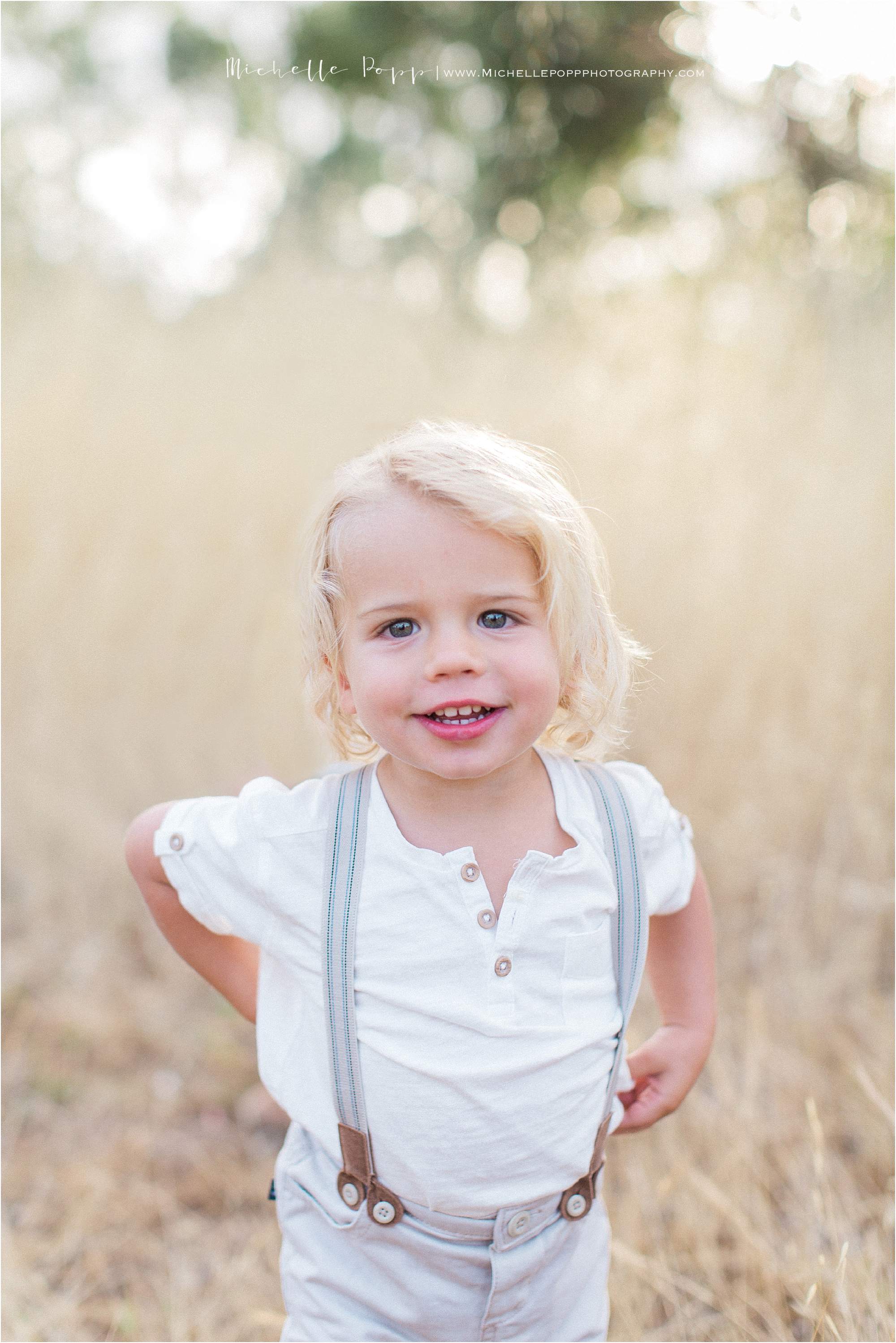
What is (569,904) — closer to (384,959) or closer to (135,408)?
(384,959)

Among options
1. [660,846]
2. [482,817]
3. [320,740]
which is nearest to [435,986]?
[482,817]

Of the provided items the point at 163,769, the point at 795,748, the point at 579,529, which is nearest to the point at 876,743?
the point at 795,748

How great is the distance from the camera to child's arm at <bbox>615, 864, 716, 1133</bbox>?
1.26 meters

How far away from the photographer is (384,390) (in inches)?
127

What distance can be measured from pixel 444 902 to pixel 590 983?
203 millimetres

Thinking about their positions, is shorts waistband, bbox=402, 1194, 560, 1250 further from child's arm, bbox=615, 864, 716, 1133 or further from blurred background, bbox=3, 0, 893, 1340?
blurred background, bbox=3, 0, 893, 1340

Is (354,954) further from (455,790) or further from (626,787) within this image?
(626,787)

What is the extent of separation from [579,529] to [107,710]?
204 centimetres

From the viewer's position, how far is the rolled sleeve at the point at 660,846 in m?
1.18

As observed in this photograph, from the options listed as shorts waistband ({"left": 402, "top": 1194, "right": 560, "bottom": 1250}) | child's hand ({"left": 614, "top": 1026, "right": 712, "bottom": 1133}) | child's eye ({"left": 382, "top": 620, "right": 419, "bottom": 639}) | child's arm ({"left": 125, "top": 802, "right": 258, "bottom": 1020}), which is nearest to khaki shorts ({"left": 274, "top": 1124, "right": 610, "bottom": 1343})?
shorts waistband ({"left": 402, "top": 1194, "right": 560, "bottom": 1250})

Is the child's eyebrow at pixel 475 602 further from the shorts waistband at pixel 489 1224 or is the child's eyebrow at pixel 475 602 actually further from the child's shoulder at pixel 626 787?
the shorts waistband at pixel 489 1224

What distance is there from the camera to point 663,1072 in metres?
1.27

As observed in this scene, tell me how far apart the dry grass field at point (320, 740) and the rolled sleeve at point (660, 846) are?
1.42ft

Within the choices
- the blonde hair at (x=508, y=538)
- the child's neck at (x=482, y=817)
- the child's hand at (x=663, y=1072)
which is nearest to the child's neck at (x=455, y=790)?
the child's neck at (x=482, y=817)
